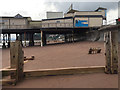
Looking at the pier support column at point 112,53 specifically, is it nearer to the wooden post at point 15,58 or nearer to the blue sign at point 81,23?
the wooden post at point 15,58

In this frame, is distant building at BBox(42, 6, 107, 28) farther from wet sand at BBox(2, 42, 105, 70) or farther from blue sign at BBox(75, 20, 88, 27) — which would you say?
wet sand at BBox(2, 42, 105, 70)

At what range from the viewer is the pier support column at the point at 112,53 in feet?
11.4

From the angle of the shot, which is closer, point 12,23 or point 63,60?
point 63,60

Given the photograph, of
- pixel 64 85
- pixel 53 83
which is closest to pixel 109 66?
pixel 64 85

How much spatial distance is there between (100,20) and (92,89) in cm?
2826

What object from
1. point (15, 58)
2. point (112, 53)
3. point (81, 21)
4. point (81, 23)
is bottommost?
point (15, 58)

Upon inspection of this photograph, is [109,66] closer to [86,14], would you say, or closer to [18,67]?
[18,67]

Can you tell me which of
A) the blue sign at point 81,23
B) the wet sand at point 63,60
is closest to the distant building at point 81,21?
the blue sign at point 81,23

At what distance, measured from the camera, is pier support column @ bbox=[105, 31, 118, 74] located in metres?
3.49

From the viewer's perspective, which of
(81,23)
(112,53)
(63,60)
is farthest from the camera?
(81,23)

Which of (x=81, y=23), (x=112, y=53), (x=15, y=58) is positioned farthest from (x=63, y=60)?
(x=81, y=23)

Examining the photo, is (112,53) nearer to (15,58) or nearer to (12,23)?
(15,58)

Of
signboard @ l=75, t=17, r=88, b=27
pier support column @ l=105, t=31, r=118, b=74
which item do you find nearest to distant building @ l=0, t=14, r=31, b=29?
signboard @ l=75, t=17, r=88, b=27

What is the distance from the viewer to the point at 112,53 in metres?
3.49
